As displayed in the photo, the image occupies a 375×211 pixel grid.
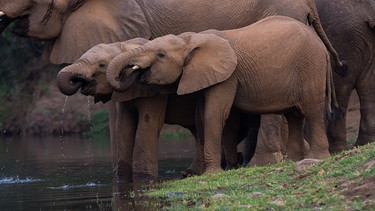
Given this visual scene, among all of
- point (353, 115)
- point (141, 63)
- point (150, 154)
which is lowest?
point (353, 115)

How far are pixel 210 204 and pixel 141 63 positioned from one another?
3231mm

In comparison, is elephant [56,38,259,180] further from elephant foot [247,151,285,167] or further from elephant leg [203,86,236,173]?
elephant leg [203,86,236,173]

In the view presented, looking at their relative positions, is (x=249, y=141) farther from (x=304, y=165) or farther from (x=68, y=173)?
(x=304, y=165)

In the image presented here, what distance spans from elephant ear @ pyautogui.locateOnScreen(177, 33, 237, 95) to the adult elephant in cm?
285

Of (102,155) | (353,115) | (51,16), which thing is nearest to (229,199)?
(51,16)

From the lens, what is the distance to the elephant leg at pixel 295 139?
44.9 feet

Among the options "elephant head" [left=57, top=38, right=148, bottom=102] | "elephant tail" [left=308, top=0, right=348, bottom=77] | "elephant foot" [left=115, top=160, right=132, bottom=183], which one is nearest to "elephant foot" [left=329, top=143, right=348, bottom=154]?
"elephant tail" [left=308, top=0, right=348, bottom=77]

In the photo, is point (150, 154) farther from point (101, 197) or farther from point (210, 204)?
point (210, 204)

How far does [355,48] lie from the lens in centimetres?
1538

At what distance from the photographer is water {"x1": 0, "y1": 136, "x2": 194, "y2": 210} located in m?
11.3

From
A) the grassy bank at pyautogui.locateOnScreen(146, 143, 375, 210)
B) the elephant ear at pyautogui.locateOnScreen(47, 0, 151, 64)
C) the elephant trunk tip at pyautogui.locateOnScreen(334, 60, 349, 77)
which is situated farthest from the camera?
the elephant trunk tip at pyautogui.locateOnScreen(334, 60, 349, 77)

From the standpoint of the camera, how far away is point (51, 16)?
13758 millimetres

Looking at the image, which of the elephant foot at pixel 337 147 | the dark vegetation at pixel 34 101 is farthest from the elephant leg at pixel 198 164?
the dark vegetation at pixel 34 101

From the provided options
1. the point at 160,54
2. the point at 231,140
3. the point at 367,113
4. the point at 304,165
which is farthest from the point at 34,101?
the point at 304,165
